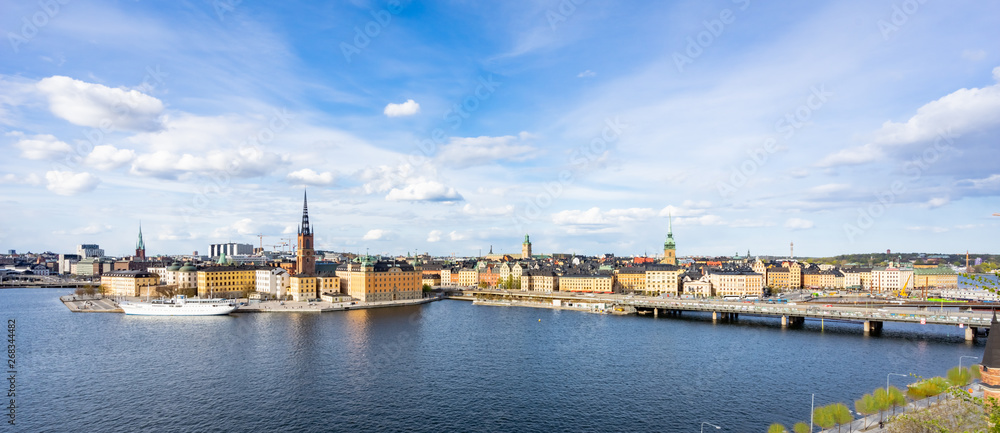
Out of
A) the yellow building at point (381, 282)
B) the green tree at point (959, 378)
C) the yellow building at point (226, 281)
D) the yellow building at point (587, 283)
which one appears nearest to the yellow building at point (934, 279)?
the yellow building at point (587, 283)

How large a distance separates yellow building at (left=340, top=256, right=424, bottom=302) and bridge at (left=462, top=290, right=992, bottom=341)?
1663 cm

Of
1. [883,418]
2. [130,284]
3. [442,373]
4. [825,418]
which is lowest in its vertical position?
[442,373]

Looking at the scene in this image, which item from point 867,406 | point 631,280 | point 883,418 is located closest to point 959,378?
point 883,418

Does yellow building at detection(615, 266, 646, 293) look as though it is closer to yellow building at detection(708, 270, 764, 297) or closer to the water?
yellow building at detection(708, 270, 764, 297)

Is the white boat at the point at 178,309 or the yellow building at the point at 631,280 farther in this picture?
the yellow building at the point at 631,280

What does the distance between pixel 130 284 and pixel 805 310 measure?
122505 mm

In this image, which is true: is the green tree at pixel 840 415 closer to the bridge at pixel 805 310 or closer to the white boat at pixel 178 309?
the bridge at pixel 805 310

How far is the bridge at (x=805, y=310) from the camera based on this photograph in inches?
2672

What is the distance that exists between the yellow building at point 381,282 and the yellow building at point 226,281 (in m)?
19.7

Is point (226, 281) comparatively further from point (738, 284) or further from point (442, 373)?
point (738, 284)

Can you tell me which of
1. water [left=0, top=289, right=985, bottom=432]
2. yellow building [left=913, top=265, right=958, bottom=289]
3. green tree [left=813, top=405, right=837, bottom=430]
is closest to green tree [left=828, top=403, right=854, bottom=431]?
green tree [left=813, top=405, right=837, bottom=430]

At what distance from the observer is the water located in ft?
109

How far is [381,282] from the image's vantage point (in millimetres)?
105062

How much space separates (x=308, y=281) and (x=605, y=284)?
6651 cm
